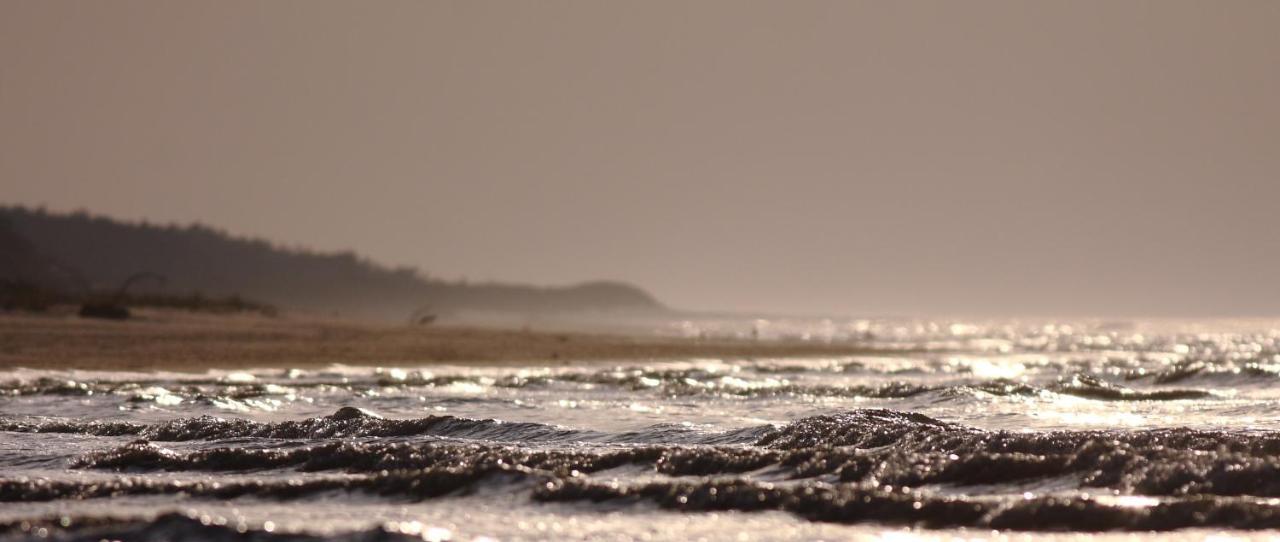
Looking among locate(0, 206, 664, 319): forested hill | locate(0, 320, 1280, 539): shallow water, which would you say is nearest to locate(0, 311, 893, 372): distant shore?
locate(0, 320, 1280, 539): shallow water

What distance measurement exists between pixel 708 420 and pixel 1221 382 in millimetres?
10470

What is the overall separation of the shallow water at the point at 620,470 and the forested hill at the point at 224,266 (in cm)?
4167

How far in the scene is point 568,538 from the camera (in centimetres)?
605

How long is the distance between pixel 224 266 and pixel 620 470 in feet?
196

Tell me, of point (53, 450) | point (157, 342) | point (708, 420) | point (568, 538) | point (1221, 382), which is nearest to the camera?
point (568, 538)

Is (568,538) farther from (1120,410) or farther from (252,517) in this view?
(1120,410)

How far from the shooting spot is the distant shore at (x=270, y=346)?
20578 millimetres

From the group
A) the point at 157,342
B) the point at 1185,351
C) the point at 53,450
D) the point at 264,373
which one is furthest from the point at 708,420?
the point at 1185,351

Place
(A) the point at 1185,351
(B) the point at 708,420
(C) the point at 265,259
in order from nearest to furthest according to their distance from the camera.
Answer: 1. (B) the point at 708,420
2. (A) the point at 1185,351
3. (C) the point at 265,259

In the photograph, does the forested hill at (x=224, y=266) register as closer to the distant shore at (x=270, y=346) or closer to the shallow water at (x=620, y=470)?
the distant shore at (x=270, y=346)

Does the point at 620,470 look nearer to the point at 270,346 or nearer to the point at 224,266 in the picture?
the point at 270,346

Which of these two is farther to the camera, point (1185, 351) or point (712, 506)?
point (1185, 351)

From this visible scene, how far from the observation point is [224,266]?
64.3 meters

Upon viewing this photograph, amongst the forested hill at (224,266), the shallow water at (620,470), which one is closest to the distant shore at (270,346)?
the shallow water at (620,470)
